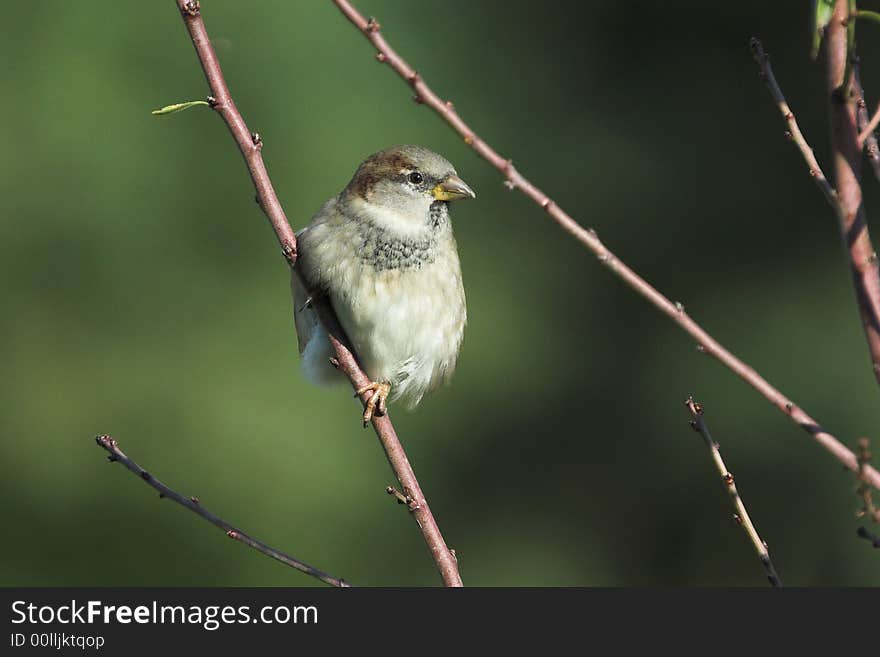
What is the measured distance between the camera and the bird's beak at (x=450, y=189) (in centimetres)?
275

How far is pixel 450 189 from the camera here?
2.79m

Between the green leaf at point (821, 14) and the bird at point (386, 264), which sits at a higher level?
the bird at point (386, 264)

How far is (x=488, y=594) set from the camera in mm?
1843

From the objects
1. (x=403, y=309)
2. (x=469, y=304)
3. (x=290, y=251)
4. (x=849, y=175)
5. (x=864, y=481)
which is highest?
(x=469, y=304)

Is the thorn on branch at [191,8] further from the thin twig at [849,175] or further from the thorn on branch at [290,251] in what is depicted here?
the thin twig at [849,175]

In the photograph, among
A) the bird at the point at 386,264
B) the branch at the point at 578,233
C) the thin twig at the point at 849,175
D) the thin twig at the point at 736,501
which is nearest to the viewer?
the thin twig at the point at 849,175

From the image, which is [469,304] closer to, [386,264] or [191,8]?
[386,264]

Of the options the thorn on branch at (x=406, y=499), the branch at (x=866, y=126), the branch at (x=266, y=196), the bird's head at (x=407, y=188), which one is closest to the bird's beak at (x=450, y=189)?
the bird's head at (x=407, y=188)

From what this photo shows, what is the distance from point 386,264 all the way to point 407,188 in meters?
0.18

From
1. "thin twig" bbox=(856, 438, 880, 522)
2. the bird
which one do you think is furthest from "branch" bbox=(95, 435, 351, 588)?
"thin twig" bbox=(856, 438, 880, 522)

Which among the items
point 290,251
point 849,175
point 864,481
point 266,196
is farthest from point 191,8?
point 864,481

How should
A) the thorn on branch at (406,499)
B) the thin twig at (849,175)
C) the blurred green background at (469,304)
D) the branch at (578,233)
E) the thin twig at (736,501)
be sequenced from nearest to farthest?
1. the thin twig at (849,175)
2. the branch at (578,233)
3. the thin twig at (736,501)
4. the thorn on branch at (406,499)
5. the blurred green background at (469,304)

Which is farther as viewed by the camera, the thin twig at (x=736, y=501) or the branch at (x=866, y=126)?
the thin twig at (x=736, y=501)

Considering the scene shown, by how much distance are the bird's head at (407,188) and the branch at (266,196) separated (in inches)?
23.5
